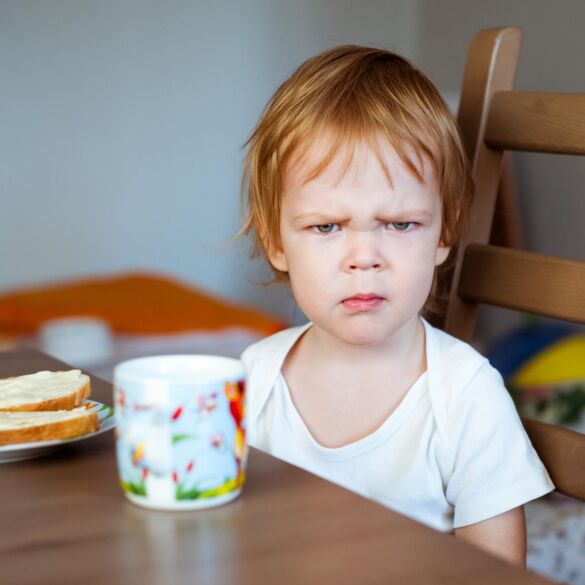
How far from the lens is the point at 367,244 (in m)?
1.05

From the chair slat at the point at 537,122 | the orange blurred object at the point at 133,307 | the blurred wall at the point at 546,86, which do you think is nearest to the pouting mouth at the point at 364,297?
the chair slat at the point at 537,122

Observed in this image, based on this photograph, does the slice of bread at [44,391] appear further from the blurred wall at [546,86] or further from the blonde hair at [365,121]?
the blurred wall at [546,86]

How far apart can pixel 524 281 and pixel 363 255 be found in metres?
0.17

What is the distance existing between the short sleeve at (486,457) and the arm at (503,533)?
1 cm

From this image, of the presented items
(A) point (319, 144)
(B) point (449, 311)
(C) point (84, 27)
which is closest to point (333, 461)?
(B) point (449, 311)

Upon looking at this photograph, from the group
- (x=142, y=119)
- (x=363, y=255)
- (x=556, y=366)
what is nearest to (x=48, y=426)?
(x=363, y=255)

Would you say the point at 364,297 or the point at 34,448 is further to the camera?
the point at 364,297

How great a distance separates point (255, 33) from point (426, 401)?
10.0 feet

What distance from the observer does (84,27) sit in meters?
3.68

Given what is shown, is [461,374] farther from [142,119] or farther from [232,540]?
[142,119]

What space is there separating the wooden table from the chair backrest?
1.32ft

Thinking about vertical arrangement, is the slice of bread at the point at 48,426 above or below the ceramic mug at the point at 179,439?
below

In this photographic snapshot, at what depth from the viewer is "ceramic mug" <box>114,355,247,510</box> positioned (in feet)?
2.10

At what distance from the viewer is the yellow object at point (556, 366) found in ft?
9.23
